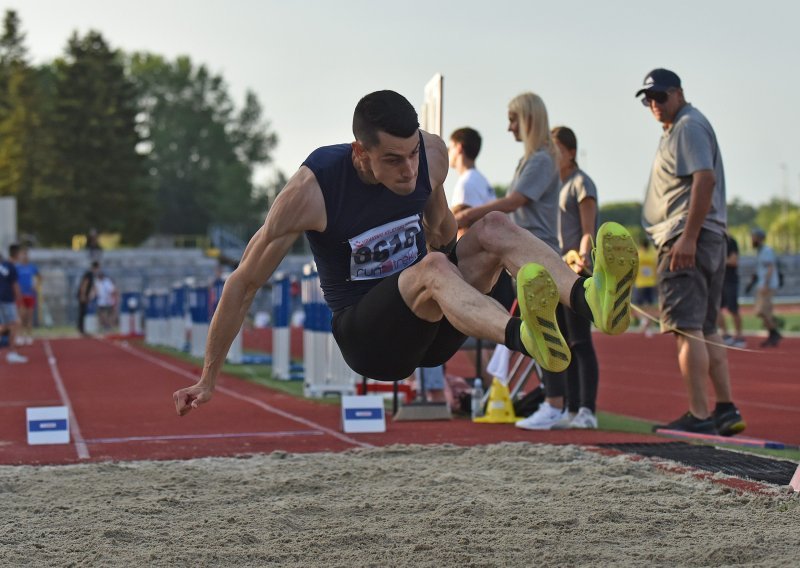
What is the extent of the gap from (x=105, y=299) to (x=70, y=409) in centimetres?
1814

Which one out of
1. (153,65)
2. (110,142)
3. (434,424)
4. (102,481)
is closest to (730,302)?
(434,424)

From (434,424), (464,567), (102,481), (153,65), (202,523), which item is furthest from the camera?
(153,65)

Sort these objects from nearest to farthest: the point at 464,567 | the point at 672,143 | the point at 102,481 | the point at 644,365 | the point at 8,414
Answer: the point at 464,567, the point at 102,481, the point at 672,143, the point at 8,414, the point at 644,365

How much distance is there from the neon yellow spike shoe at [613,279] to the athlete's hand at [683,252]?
293cm

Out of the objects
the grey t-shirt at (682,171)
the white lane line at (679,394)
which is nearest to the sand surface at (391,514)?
the grey t-shirt at (682,171)

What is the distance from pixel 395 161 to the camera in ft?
13.9

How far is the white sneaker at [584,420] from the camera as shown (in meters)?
7.62

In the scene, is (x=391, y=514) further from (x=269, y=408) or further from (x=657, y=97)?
(x=269, y=408)

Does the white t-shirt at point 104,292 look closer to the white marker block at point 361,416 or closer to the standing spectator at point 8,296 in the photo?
the standing spectator at point 8,296

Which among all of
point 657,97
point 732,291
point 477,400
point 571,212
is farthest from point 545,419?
point 732,291

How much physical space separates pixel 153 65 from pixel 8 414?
8619 cm

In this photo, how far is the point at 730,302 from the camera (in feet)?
52.2

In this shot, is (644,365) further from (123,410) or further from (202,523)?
(202,523)

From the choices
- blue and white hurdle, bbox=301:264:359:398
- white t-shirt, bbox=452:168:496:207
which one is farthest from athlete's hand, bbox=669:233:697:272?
blue and white hurdle, bbox=301:264:359:398
